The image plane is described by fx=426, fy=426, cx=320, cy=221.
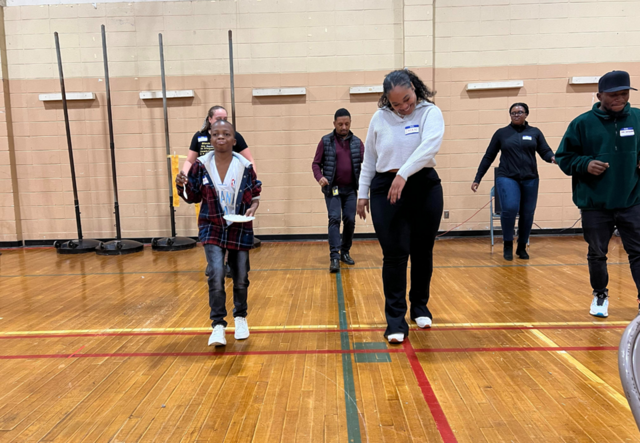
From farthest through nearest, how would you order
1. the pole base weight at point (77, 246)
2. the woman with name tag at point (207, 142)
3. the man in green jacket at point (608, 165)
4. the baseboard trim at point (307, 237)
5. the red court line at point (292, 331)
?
1. the baseboard trim at point (307, 237)
2. the pole base weight at point (77, 246)
3. the woman with name tag at point (207, 142)
4. the red court line at point (292, 331)
5. the man in green jacket at point (608, 165)

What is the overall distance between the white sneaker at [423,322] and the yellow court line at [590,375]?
642 mm

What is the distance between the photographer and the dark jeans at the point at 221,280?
2.51 metres

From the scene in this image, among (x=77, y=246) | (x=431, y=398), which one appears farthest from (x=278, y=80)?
(x=431, y=398)

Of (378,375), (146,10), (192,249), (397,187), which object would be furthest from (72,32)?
(378,375)

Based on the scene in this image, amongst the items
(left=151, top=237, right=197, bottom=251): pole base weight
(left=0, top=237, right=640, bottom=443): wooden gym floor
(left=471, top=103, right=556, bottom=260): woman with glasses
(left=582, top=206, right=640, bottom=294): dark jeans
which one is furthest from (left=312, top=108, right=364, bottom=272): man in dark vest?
(left=151, top=237, right=197, bottom=251): pole base weight

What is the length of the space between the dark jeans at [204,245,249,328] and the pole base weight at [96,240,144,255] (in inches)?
149

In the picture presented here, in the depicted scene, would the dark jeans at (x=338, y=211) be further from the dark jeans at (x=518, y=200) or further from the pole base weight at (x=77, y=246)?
the pole base weight at (x=77, y=246)

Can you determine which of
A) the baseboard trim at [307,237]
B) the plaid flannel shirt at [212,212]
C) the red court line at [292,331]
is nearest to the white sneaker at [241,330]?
the red court line at [292,331]

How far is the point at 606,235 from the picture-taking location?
2742 mm

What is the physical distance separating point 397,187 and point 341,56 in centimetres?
465

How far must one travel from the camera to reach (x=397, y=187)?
2.21 meters

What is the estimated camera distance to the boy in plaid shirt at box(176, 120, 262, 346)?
97.7 inches

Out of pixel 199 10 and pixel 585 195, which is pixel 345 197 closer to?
pixel 585 195

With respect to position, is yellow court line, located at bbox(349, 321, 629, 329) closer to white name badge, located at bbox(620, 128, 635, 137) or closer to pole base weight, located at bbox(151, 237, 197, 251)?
white name badge, located at bbox(620, 128, 635, 137)
